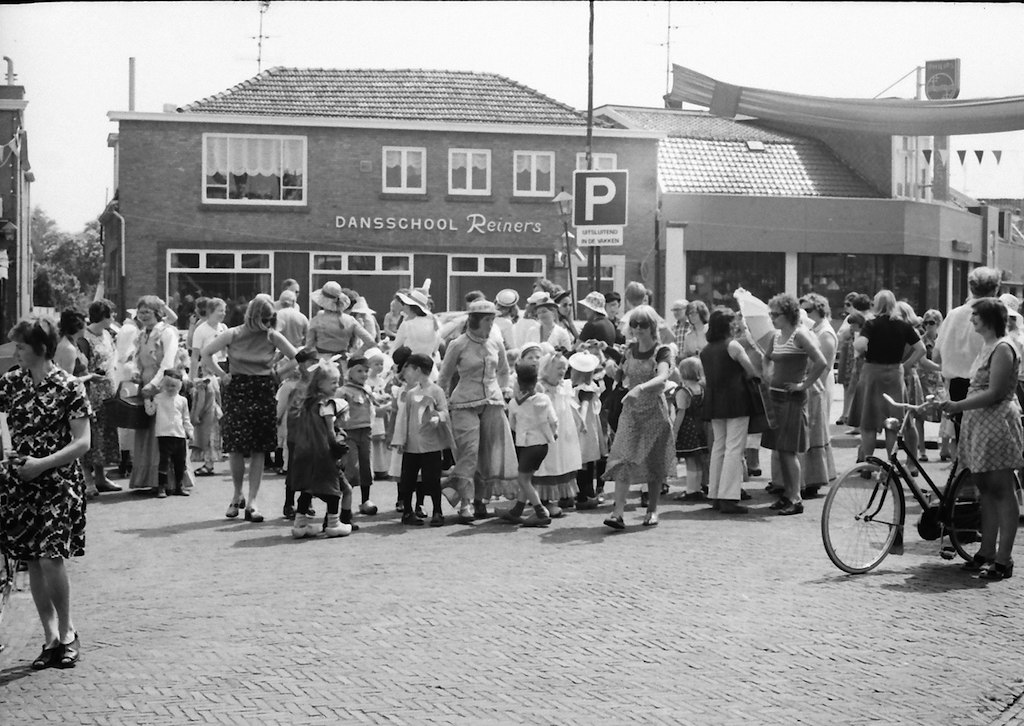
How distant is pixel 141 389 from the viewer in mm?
13258

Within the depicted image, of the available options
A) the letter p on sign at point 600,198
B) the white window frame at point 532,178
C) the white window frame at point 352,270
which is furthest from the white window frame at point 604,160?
the letter p on sign at point 600,198

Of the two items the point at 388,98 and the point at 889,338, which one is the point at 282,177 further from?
the point at 889,338

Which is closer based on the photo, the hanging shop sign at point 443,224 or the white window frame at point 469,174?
the hanging shop sign at point 443,224

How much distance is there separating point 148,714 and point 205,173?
31.3 meters

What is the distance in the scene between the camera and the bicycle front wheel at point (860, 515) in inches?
354

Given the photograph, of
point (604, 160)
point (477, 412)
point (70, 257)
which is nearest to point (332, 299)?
point (477, 412)

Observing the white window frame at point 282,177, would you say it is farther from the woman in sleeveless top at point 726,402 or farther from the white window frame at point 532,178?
the woman in sleeveless top at point 726,402

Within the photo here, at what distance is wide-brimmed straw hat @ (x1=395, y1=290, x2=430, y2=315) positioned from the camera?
13.4m

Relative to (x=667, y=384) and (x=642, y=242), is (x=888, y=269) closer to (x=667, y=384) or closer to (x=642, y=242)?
(x=642, y=242)

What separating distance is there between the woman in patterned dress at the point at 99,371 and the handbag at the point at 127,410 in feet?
0.28

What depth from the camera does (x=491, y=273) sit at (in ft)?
123

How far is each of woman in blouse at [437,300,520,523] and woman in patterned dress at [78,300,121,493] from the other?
3499mm

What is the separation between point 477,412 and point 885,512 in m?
3.59

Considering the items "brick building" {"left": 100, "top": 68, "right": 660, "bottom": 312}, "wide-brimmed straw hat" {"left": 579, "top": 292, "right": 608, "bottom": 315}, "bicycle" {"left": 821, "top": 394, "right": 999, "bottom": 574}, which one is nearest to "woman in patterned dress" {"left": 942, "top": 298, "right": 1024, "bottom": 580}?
"bicycle" {"left": 821, "top": 394, "right": 999, "bottom": 574}
